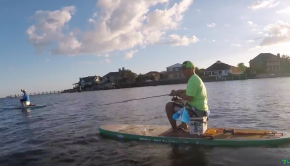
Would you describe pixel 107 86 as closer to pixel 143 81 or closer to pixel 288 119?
pixel 143 81

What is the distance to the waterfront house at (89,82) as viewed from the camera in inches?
5325

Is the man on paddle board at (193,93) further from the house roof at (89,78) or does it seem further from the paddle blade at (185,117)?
the house roof at (89,78)

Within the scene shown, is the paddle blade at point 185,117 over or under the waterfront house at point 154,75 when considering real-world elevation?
under

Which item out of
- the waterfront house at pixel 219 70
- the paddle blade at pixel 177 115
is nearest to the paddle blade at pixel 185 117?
the paddle blade at pixel 177 115

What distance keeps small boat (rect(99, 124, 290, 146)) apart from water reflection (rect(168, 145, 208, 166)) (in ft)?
0.67

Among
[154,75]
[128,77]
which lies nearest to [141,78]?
[128,77]

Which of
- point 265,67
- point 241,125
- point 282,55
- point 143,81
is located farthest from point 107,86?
point 241,125

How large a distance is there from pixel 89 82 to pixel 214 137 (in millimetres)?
136979

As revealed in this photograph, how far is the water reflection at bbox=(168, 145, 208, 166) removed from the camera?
6.43m

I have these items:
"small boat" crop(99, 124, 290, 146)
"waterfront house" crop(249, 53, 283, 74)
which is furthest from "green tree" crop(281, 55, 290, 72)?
"small boat" crop(99, 124, 290, 146)

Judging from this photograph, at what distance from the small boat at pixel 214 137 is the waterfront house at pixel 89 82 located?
418 ft

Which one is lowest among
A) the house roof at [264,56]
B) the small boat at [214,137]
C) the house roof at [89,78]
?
the small boat at [214,137]

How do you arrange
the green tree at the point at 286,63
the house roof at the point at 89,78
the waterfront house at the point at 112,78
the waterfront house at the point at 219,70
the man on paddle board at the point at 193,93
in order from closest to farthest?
the man on paddle board at the point at 193,93, the green tree at the point at 286,63, the waterfront house at the point at 219,70, the waterfront house at the point at 112,78, the house roof at the point at 89,78

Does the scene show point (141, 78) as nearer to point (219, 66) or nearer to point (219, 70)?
point (219, 70)
